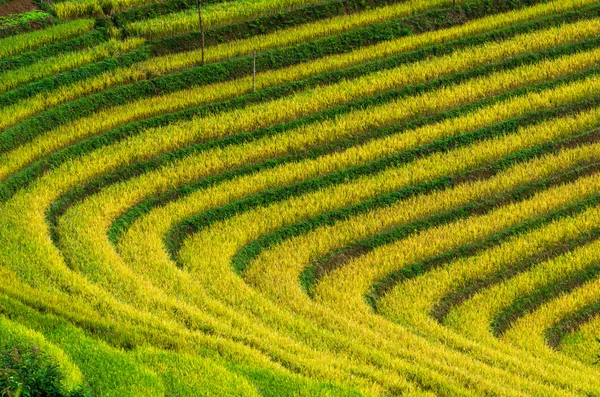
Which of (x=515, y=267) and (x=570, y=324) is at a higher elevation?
(x=515, y=267)

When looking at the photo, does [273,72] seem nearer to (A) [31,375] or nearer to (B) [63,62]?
(B) [63,62]

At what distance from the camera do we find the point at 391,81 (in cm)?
3800

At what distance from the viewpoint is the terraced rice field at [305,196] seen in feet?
77.2

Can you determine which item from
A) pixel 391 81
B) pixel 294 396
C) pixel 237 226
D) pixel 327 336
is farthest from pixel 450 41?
pixel 294 396

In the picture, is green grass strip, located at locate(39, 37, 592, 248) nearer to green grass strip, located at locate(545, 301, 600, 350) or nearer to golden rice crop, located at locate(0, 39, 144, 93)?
golden rice crop, located at locate(0, 39, 144, 93)

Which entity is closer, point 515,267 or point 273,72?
point 515,267

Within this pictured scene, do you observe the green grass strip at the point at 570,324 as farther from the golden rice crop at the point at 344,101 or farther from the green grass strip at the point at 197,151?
the golden rice crop at the point at 344,101

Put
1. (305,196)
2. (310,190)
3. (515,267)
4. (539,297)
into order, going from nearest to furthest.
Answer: (539,297) → (515,267) → (305,196) → (310,190)

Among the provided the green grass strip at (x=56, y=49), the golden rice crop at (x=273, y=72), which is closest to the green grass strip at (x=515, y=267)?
the golden rice crop at (x=273, y=72)

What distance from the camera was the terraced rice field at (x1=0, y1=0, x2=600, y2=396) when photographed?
2352 cm

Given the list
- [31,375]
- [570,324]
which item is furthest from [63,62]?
[31,375]

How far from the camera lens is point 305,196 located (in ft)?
106

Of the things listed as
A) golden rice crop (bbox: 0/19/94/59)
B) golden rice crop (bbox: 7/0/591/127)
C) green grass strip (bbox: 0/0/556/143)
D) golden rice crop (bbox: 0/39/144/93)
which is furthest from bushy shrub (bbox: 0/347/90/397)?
golden rice crop (bbox: 0/19/94/59)

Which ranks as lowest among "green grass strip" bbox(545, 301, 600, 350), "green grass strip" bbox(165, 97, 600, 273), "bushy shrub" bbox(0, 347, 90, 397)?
"bushy shrub" bbox(0, 347, 90, 397)
